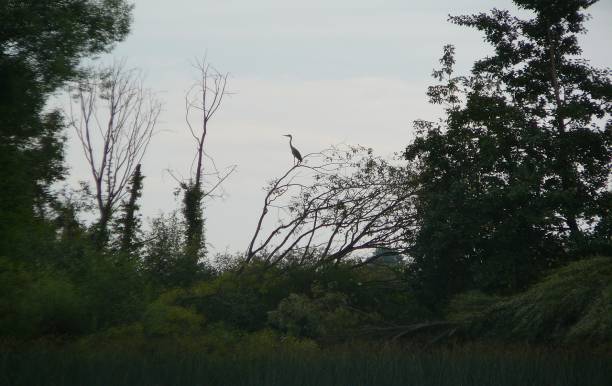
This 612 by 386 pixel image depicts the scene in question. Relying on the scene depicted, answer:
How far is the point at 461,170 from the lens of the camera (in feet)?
74.5

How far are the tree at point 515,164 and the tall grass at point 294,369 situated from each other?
7085 mm

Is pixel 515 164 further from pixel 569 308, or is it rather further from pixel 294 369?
pixel 294 369

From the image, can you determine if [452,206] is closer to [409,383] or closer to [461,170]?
[461,170]

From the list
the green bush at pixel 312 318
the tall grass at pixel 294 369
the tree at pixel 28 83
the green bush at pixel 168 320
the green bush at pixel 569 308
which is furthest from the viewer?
the green bush at pixel 312 318

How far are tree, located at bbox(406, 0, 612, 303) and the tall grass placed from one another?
7085 mm

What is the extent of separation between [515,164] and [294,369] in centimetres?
1121

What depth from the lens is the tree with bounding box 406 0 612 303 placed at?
2050 cm

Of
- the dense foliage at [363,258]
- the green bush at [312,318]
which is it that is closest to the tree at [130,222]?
the dense foliage at [363,258]

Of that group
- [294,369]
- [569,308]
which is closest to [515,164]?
[569,308]

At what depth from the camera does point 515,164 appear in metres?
21.3

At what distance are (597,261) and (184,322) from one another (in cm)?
1036

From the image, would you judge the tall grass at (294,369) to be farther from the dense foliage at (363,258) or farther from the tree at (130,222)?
the tree at (130,222)

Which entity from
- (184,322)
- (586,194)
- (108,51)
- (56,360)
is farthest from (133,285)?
(586,194)

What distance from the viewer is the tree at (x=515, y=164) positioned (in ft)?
67.3
